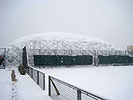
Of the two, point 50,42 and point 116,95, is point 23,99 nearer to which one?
point 116,95

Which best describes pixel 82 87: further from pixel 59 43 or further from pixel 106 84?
pixel 59 43

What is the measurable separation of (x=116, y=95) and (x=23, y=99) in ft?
11.4

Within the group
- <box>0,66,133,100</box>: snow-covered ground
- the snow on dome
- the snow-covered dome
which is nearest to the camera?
<box>0,66,133,100</box>: snow-covered ground

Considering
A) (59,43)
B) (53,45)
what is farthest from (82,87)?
(59,43)

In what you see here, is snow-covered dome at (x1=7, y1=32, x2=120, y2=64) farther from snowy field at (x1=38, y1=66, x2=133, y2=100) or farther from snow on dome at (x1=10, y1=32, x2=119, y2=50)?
snowy field at (x1=38, y1=66, x2=133, y2=100)

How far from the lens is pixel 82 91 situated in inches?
146

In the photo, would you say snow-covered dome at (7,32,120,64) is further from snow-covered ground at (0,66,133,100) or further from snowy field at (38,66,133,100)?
snow-covered ground at (0,66,133,100)

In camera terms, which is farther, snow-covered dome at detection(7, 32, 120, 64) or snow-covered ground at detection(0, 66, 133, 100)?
snow-covered dome at detection(7, 32, 120, 64)

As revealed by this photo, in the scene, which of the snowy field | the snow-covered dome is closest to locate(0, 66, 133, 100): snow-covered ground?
the snowy field

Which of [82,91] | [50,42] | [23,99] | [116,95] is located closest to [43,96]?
[23,99]

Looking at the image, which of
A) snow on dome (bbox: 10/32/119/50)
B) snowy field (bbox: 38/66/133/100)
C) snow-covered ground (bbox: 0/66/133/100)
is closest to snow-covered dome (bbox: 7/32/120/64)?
snow on dome (bbox: 10/32/119/50)

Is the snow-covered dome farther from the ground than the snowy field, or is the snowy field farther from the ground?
the snow-covered dome

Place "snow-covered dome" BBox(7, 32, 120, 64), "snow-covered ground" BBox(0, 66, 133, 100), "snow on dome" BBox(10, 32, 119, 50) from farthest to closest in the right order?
"snow on dome" BBox(10, 32, 119, 50) → "snow-covered dome" BBox(7, 32, 120, 64) → "snow-covered ground" BBox(0, 66, 133, 100)

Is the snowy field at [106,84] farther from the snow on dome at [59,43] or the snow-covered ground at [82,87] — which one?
the snow on dome at [59,43]
